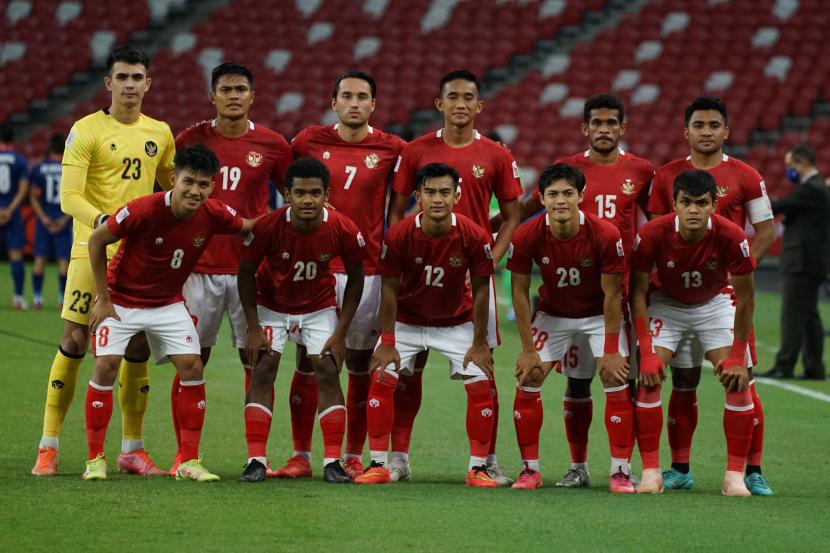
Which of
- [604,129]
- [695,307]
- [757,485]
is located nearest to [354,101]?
[604,129]

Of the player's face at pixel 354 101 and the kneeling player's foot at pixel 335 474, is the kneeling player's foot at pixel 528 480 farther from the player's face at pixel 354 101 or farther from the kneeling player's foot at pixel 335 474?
the player's face at pixel 354 101

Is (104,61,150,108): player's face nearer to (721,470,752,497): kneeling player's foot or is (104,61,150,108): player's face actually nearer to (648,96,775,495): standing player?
(648,96,775,495): standing player

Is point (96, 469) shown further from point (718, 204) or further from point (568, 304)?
point (718, 204)

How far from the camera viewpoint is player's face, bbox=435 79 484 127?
22.3 ft

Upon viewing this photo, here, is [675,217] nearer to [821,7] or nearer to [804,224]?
[804,224]

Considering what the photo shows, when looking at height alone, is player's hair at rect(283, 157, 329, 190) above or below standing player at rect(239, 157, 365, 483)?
above

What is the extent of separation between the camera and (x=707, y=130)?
6.68m

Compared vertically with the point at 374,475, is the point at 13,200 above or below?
above

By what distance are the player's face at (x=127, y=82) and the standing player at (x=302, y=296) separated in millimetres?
1012

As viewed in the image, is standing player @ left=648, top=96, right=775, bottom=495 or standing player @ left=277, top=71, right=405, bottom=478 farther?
standing player @ left=277, top=71, right=405, bottom=478

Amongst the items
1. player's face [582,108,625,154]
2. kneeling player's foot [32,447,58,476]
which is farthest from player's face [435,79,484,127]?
kneeling player's foot [32,447,58,476]

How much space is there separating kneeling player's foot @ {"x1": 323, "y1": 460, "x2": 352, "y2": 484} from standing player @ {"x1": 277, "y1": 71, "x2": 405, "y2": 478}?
0.27 m

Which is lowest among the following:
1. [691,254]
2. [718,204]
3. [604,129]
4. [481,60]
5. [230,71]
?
[691,254]

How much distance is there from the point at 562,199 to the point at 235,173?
1.80 meters
